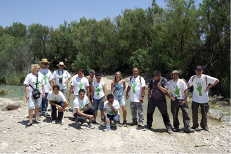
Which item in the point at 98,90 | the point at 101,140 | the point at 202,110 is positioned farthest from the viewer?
the point at 98,90

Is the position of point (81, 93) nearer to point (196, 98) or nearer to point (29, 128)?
point (29, 128)

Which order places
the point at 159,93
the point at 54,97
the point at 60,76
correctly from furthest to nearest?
the point at 60,76
the point at 54,97
the point at 159,93

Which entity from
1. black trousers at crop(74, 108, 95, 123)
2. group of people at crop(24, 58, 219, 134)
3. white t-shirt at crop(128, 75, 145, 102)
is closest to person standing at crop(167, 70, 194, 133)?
group of people at crop(24, 58, 219, 134)

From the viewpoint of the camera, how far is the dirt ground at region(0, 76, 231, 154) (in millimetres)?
4996

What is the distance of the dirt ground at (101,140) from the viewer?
5.00 m

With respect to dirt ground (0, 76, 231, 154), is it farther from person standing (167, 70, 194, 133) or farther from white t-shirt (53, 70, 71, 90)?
white t-shirt (53, 70, 71, 90)

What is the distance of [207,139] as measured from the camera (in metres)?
5.67

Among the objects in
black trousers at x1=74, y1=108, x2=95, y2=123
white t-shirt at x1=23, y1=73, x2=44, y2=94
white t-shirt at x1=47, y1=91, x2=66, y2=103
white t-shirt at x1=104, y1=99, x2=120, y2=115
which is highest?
white t-shirt at x1=23, y1=73, x2=44, y2=94

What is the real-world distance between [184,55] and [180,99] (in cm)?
1254

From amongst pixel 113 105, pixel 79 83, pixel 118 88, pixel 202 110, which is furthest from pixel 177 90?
pixel 79 83

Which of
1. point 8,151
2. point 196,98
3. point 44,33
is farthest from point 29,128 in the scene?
point 44,33

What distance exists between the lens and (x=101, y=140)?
5.38 metres

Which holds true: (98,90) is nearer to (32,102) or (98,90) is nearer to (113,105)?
(113,105)

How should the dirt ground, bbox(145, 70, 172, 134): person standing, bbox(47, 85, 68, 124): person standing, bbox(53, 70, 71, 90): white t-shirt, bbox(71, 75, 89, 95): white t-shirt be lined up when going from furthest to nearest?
bbox(53, 70, 71, 90): white t-shirt → bbox(71, 75, 89, 95): white t-shirt → bbox(47, 85, 68, 124): person standing → bbox(145, 70, 172, 134): person standing → the dirt ground
